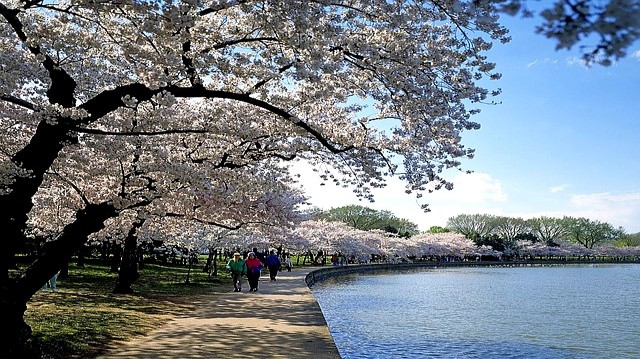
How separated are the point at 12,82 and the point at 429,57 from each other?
200 inches

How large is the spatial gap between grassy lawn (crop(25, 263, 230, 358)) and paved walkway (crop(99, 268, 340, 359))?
1.67 feet

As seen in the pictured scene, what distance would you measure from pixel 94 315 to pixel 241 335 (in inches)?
167

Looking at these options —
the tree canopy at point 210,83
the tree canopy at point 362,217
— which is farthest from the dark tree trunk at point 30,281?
the tree canopy at point 362,217

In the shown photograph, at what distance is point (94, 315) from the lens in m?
11.4

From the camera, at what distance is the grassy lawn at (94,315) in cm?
809

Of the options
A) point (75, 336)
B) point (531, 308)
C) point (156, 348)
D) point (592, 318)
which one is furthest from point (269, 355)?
point (531, 308)

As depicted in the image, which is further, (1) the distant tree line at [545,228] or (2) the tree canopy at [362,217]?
(1) the distant tree line at [545,228]

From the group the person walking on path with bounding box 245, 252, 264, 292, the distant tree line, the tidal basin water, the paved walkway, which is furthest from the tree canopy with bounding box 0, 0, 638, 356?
the distant tree line

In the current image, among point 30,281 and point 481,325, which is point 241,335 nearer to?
point 30,281

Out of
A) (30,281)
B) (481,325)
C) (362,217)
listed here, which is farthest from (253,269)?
(362,217)

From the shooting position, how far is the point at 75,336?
340 inches

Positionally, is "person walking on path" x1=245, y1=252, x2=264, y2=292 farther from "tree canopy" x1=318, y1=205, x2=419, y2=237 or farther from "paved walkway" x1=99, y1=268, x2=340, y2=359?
"tree canopy" x1=318, y1=205, x2=419, y2=237

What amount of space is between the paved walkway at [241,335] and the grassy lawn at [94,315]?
508 millimetres

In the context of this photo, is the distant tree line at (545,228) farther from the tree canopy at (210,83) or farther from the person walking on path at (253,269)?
the tree canopy at (210,83)
